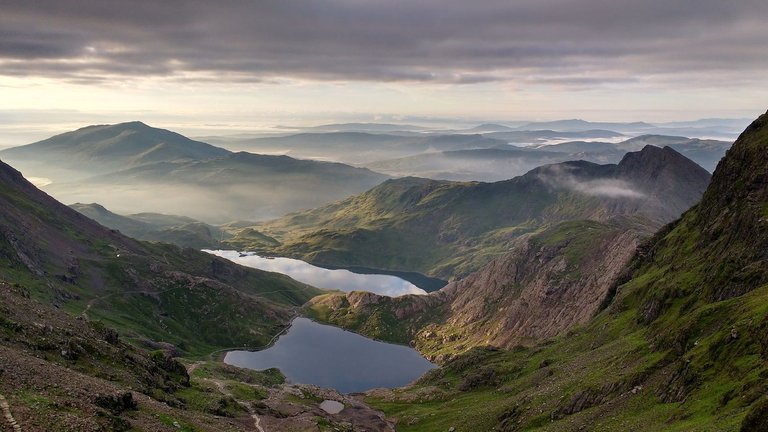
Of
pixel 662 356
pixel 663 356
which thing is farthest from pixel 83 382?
pixel 662 356

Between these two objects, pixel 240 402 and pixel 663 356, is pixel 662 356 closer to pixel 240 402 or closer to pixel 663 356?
pixel 663 356

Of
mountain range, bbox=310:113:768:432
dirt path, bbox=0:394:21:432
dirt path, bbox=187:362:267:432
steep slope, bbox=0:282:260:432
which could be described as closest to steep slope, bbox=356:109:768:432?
mountain range, bbox=310:113:768:432

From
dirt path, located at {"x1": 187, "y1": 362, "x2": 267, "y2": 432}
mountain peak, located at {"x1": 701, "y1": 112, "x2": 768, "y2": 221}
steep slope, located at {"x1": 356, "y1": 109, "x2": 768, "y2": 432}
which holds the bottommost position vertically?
dirt path, located at {"x1": 187, "y1": 362, "x2": 267, "y2": 432}

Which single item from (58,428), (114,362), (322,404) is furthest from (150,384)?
(322,404)

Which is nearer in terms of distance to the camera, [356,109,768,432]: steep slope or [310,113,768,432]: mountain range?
[356,109,768,432]: steep slope

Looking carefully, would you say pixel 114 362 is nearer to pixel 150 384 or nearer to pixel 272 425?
pixel 150 384

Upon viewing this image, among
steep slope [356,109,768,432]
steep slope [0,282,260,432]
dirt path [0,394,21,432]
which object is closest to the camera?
dirt path [0,394,21,432]

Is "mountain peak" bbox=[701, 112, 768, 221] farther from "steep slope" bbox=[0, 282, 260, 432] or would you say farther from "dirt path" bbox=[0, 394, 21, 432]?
"dirt path" bbox=[0, 394, 21, 432]

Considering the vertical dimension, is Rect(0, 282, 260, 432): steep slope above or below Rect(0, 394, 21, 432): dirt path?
below
